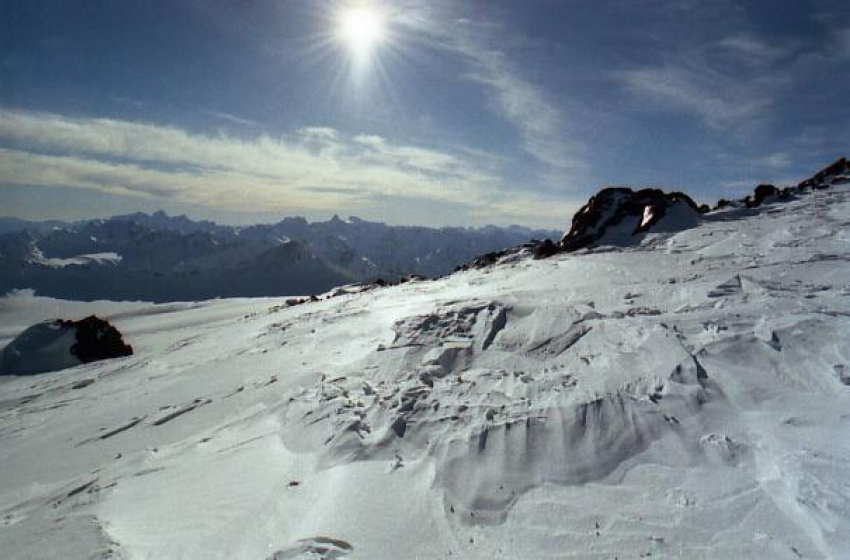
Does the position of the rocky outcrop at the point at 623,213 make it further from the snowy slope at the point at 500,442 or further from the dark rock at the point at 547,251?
the snowy slope at the point at 500,442

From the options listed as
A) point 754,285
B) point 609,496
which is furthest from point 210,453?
point 754,285

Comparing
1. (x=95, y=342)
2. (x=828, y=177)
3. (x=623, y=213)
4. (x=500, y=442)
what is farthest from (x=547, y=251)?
(x=95, y=342)

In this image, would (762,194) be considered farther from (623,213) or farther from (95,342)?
(95,342)

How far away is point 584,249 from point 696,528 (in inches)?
741

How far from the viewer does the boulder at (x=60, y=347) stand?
2334 centimetres

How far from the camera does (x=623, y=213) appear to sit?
24938 mm

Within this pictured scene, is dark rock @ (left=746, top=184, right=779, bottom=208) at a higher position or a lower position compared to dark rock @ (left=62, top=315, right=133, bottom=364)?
higher

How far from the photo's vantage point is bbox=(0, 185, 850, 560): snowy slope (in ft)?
15.1

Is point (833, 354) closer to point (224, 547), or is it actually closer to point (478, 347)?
point (478, 347)

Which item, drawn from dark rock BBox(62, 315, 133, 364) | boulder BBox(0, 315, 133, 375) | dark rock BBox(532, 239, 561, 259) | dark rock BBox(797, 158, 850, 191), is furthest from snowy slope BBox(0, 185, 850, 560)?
dark rock BBox(797, 158, 850, 191)

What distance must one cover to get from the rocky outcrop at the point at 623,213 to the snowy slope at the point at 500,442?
35.6 feet

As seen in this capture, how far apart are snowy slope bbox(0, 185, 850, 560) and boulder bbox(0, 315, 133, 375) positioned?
44.7 feet

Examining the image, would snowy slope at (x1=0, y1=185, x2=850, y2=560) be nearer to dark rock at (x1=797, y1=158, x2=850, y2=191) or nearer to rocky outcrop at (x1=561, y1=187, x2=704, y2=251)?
rocky outcrop at (x1=561, y1=187, x2=704, y2=251)

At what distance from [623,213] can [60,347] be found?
Result: 31.4 metres
